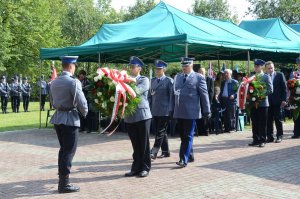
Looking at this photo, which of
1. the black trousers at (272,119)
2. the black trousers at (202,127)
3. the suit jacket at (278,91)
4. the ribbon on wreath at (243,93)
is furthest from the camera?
the black trousers at (202,127)

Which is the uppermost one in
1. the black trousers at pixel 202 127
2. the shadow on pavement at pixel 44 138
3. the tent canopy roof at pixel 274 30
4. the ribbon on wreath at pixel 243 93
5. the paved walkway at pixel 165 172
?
the tent canopy roof at pixel 274 30

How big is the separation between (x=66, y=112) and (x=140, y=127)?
1.38 metres

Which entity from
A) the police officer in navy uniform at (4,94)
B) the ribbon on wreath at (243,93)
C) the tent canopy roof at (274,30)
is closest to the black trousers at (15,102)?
the police officer in navy uniform at (4,94)

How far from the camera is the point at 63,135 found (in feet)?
22.1

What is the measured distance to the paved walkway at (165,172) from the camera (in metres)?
6.54

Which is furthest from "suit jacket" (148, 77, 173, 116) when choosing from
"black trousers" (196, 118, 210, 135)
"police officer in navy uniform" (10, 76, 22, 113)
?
"police officer in navy uniform" (10, 76, 22, 113)

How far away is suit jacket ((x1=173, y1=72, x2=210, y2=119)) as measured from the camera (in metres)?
8.22

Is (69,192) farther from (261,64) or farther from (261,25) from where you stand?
(261,25)

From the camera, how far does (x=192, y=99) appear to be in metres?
8.27

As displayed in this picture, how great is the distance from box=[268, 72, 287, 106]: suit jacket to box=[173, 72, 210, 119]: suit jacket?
140 inches

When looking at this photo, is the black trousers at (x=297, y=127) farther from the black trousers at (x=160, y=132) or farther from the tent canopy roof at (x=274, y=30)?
the tent canopy roof at (x=274, y=30)

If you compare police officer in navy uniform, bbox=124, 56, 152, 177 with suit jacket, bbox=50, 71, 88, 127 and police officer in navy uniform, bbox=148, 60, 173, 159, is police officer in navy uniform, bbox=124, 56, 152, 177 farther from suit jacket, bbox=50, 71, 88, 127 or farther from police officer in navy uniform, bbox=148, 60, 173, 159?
police officer in navy uniform, bbox=148, 60, 173, 159

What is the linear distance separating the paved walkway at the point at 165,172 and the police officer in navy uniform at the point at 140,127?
24cm

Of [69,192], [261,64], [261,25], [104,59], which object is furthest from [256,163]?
[261,25]
